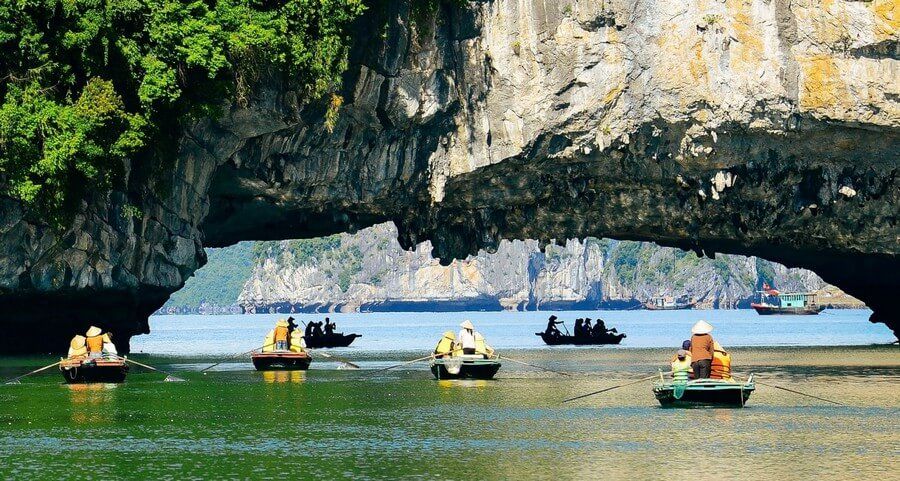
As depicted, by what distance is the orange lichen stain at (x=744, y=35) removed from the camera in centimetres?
3647

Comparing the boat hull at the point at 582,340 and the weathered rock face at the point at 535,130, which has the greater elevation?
the weathered rock face at the point at 535,130

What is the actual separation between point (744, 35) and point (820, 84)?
7.41 ft

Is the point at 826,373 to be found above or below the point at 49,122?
below

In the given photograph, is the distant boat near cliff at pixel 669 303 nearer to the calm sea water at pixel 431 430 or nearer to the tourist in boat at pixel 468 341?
the calm sea water at pixel 431 430

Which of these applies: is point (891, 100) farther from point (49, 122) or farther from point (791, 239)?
point (49, 122)

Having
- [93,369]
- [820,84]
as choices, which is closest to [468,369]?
[93,369]

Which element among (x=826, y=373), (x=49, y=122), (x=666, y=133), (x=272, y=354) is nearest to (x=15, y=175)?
(x=49, y=122)

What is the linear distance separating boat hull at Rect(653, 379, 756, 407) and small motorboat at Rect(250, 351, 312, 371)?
42.7ft

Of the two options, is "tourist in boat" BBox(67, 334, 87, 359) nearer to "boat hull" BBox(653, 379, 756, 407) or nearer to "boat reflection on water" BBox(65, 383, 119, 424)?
"boat reflection on water" BBox(65, 383, 119, 424)

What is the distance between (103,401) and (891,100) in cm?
2099

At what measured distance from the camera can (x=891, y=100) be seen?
36.7 m

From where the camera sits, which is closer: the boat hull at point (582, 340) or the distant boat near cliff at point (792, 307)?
the boat hull at point (582, 340)

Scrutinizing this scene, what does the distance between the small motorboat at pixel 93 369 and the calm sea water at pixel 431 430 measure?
1.63 feet

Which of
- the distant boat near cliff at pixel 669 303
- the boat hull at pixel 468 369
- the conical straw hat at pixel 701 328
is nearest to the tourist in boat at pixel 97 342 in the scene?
the boat hull at pixel 468 369
